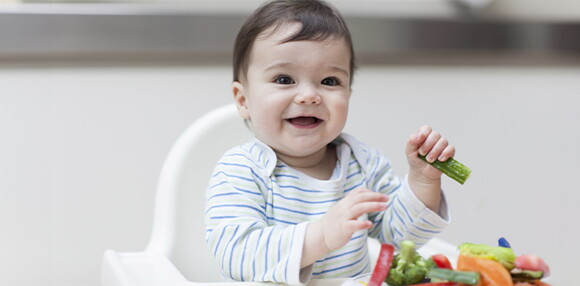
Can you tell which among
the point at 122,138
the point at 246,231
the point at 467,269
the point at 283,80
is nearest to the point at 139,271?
the point at 246,231

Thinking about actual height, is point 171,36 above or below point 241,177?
above

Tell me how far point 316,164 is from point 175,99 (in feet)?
1.73

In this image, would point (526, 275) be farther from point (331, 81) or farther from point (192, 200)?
point (192, 200)

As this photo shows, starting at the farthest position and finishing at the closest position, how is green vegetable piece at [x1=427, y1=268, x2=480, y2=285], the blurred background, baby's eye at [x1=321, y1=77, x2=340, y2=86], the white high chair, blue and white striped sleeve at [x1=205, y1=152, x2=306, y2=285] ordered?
the blurred background < the white high chair < baby's eye at [x1=321, y1=77, x2=340, y2=86] < blue and white striped sleeve at [x1=205, y1=152, x2=306, y2=285] < green vegetable piece at [x1=427, y1=268, x2=480, y2=285]

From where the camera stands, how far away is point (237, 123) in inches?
37.0

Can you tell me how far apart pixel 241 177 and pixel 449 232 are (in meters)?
0.79

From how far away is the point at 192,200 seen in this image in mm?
897

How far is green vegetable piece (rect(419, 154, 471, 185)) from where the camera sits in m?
0.66

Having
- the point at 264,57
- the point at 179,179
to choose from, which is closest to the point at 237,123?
the point at 179,179

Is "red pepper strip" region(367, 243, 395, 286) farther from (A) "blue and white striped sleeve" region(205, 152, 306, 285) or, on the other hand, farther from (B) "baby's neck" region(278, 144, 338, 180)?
(B) "baby's neck" region(278, 144, 338, 180)

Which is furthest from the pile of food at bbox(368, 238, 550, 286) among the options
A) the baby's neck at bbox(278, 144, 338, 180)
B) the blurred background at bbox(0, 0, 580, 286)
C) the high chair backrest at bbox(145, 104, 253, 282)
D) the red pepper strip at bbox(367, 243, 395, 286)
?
the blurred background at bbox(0, 0, 580, 286)

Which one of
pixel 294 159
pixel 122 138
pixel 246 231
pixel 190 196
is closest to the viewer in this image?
pixel 246 231

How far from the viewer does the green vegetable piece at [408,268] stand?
0.55m

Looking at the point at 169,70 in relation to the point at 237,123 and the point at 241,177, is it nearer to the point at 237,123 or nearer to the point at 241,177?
the point at 237,123
